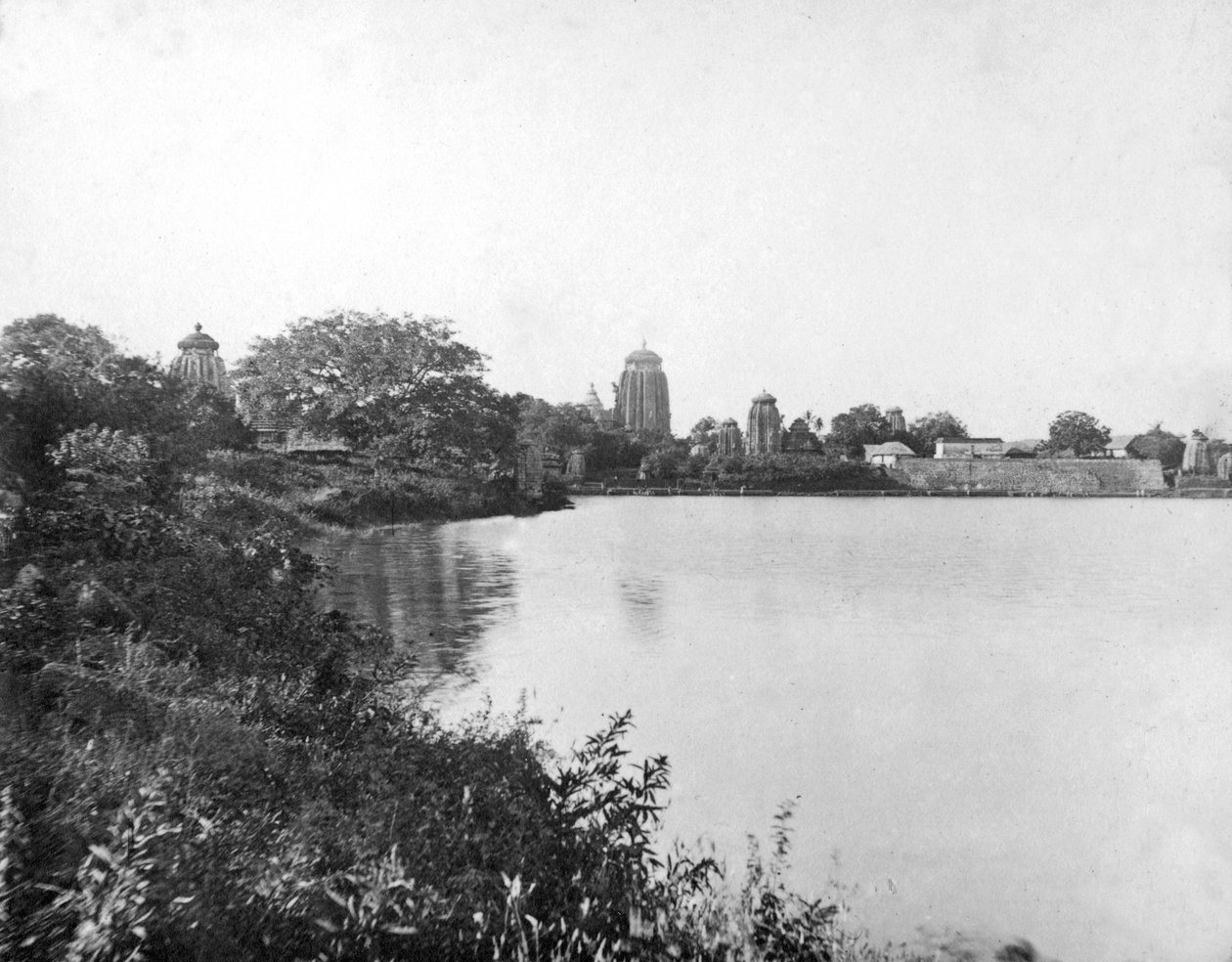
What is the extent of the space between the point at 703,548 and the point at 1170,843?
1210cm

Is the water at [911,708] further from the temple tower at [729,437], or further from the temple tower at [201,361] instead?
the temple tower at [729,437]

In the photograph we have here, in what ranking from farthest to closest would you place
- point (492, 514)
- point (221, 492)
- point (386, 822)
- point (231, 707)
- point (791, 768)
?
point (492, 514)
point (221, 492)
point (791, 768)
point (231, 707)
point (386, 822)

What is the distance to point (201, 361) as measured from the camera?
19.5 m

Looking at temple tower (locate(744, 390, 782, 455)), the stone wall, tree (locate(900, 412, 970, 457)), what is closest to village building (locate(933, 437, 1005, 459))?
tree (locate(900, 412, 970, 457))

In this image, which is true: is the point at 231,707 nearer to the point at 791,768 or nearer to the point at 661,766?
the point at 661,766

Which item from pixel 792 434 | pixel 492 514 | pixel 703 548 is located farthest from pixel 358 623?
pixel 792 434

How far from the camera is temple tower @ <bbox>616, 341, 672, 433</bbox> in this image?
7425 cm

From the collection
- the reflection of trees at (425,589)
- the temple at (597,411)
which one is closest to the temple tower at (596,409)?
the temple at (597,411)

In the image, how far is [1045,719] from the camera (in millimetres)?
5824

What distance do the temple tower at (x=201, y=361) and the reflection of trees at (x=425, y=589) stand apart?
22.0 feet

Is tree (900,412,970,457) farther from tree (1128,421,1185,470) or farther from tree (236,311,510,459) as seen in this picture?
tree (236,311,510,459)

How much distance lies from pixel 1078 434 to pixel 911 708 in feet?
212

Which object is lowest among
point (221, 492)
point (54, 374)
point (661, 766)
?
point (661, 766)

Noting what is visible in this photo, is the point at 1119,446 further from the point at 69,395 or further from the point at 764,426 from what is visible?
the point at 69,395
